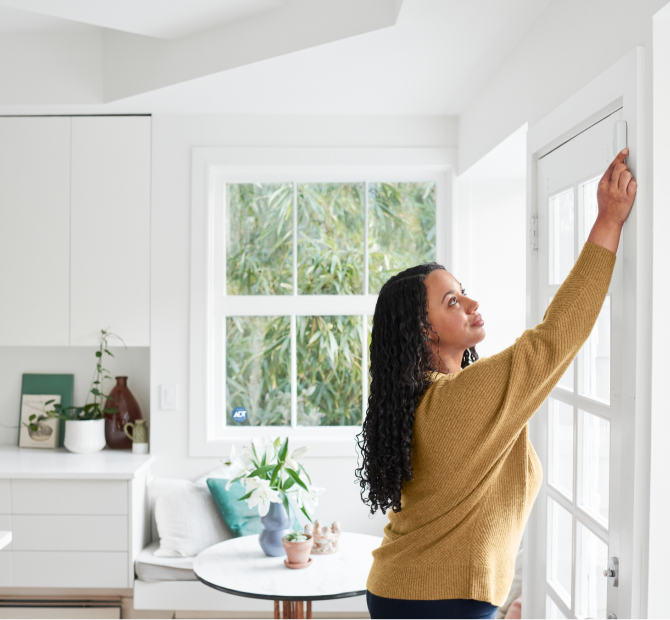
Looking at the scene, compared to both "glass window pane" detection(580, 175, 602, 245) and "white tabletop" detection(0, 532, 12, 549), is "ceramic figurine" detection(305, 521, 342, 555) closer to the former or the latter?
"white tabletop" detection(0, 532, 12, 549)

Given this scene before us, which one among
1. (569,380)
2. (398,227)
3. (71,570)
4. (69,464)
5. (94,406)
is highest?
(398,227)

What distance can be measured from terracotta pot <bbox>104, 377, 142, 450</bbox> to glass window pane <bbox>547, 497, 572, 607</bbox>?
6.52ft

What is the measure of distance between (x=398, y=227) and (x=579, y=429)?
168cm

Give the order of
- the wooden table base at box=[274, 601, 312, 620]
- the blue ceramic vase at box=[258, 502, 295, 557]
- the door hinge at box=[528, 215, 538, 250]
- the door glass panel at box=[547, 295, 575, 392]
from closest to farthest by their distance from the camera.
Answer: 1. the door glass panel at box=[547, 295, 575, 392]
2. the door hinge at box=[528, 215, 538, 250]
3. the wooden table base at box=[274, 601, 312, 620]
4. the blue ceramic vase at box=[258, 502, 295, 557]

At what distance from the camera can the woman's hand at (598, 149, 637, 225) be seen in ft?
4.12

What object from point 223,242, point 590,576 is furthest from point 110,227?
point 590,576

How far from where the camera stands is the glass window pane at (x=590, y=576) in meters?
1.48

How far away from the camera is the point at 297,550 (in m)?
A: 2.23

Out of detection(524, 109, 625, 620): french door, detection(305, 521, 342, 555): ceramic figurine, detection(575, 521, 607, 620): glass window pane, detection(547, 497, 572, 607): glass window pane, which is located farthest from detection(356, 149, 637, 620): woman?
detection(305, 521, 342, 555): ceramic figurine

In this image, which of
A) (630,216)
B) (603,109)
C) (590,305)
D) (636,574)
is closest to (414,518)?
(636,574)

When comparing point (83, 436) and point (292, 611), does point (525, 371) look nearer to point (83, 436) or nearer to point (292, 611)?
point (292, 611)

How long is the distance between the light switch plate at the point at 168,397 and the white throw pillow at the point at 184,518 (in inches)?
12.7

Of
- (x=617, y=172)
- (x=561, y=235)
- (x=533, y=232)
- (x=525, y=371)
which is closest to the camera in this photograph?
(x=525, y=371)

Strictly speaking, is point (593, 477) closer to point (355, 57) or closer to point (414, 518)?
point (414, 518)
